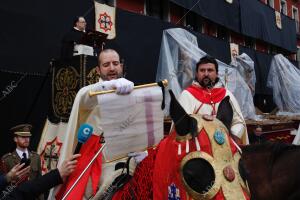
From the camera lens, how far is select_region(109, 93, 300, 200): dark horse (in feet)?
7.67

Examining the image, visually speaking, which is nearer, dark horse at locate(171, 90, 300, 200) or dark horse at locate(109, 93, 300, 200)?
dark horse at locate(109, 93, 300, 200)

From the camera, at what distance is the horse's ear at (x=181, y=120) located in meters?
2.32

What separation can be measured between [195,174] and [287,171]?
67 centimetres

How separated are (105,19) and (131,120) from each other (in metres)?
6.23

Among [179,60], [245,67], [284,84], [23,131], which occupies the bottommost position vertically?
→ [23,131]

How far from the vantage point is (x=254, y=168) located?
2.54 meters

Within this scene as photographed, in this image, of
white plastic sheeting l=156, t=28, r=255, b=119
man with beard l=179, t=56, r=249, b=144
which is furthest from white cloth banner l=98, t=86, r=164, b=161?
white plastic sheeting l=156, t=28, r=255, b=119

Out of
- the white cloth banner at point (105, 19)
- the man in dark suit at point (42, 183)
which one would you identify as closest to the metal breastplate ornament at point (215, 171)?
the man in dark suit at point (42, 183)

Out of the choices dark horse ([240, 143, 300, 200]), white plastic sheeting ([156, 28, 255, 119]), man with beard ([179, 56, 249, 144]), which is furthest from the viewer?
white plastic sheeting ([156, 28, 255, 119])

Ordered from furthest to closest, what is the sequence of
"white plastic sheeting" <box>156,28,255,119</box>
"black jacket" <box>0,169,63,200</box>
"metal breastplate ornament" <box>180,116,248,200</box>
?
"white plastic sheeting" <box>156,28,255,119</box> → "black jacket" <box>0,169,63,200</box> → "metal breastplate ornament" <box>180,116,248,200</box>

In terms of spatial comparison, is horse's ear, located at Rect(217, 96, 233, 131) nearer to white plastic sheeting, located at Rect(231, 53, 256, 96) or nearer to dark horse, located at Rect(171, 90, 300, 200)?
dark horse, located at Rect(171, 90, 300, 200)

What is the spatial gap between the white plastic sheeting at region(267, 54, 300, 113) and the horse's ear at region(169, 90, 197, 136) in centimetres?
1436

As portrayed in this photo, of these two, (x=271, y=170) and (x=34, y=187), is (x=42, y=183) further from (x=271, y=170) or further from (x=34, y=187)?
(x=271, y=170)

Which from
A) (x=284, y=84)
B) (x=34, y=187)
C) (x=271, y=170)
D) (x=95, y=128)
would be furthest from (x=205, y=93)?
(x=284, y=84)
